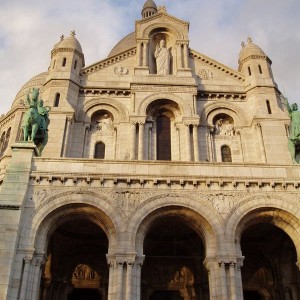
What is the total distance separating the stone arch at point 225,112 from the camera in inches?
1057

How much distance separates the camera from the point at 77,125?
2630 cm

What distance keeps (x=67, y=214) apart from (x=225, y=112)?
14.3 m

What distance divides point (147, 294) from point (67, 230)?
5.11m

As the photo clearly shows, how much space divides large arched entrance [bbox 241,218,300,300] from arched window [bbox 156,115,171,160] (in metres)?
7.56

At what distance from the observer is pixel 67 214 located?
17.3m

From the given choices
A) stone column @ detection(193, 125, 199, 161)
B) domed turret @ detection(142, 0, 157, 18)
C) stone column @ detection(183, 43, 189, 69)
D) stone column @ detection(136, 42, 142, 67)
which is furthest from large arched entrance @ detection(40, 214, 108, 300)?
domed turret @ detection(142, 0, 157, 18)

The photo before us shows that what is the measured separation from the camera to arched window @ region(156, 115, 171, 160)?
83.9 feet

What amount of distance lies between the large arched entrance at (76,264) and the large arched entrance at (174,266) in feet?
7.44

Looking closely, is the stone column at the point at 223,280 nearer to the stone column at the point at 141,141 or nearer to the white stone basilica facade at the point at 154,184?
the white stone basilica facade at the point at 154,184

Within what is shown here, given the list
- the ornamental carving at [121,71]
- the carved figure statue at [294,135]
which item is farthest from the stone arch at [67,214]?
the ornamental carving at [121,71]

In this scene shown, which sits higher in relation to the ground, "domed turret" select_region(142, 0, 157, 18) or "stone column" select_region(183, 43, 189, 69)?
"domed turret" select_region(142, 0, 157, 18)

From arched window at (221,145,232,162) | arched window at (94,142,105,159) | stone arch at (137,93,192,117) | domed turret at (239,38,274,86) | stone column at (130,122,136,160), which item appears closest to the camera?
stone column at (130,122,136,160)

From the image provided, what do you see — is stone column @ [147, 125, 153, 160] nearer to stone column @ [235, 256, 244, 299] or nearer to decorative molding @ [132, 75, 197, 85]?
decorative molding @ [132, 75, 197, 85]

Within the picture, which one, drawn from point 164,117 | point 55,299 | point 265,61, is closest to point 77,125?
point 164,117
